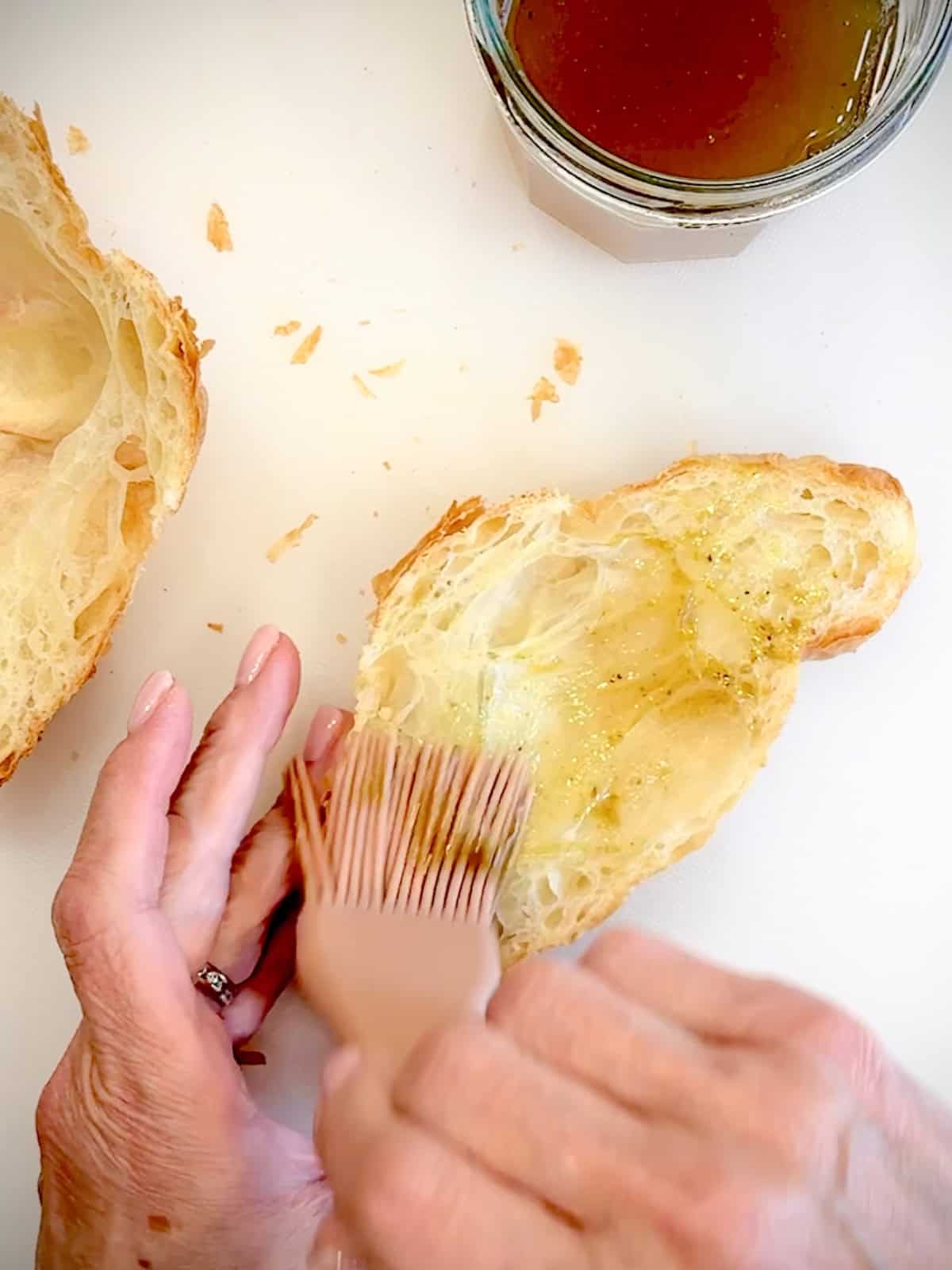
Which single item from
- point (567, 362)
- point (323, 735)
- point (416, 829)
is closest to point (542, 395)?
point (567, 362)

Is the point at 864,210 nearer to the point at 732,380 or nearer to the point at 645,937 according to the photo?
the point at 732,380

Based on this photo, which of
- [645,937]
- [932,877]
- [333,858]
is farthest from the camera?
[932,877]

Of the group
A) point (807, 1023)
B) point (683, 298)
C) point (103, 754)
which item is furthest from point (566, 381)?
point (807, 1023)

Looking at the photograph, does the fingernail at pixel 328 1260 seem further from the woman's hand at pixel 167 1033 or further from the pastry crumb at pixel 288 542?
the pastry crumb at pixel 288 542

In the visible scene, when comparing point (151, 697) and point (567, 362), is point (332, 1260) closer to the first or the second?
point (151, 697)

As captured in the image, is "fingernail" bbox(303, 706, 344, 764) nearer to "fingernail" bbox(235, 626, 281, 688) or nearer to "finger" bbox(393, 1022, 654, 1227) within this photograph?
"fingernail" bbox(235, 626, 281, 688)

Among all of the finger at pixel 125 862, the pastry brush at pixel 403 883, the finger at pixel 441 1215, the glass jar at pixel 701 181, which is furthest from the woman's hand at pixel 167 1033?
the glass jar at pixel 701 181
